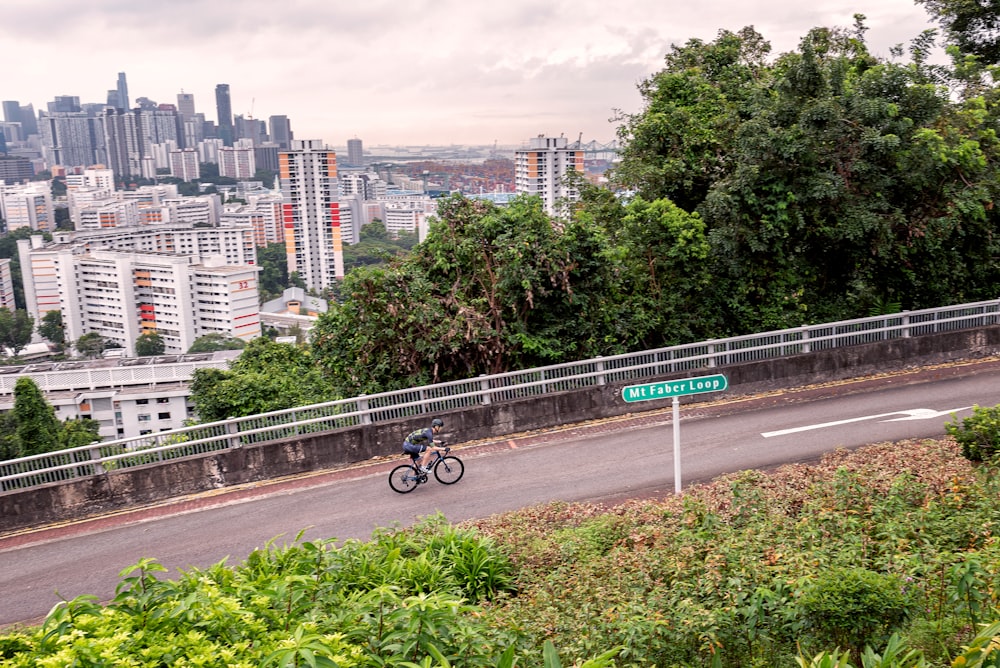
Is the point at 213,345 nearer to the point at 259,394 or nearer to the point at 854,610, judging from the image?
the point at 259,394

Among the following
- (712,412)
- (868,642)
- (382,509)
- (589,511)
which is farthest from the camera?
(712,412)

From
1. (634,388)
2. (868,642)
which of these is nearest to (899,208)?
(634,388)

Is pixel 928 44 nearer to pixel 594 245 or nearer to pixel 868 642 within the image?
pixel 594 245

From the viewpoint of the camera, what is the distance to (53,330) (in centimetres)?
16312

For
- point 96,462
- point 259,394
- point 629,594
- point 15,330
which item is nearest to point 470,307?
point 259,394

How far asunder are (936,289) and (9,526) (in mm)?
18943

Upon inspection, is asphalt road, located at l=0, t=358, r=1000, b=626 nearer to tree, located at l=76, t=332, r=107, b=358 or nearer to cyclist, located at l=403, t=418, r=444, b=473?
cyclist, located at l=403, t=418, r=444, b=473

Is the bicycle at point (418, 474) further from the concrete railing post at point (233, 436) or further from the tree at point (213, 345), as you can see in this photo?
the tree at point (213, 345)

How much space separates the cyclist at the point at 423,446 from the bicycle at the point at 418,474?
63 millimetres

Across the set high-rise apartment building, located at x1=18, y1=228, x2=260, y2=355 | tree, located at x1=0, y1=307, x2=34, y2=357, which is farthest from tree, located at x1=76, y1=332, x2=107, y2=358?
high-rise apartment building, located at x1=18, y1=228, x2=260, y2=355

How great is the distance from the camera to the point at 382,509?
12.3 metres

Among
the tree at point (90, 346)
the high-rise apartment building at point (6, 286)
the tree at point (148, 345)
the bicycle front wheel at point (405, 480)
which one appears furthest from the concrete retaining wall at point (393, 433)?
the high-rise apartment building at point (6, 286)

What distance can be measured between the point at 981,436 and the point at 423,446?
24.5 feet

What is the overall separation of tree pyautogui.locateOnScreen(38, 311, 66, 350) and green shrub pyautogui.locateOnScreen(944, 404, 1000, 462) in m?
175
